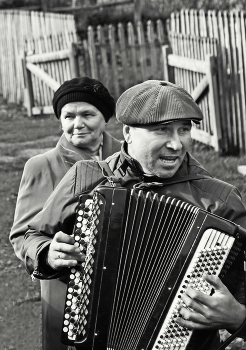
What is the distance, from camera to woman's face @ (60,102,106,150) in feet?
14.0

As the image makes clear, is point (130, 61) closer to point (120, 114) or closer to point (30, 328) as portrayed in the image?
point (30, 328)

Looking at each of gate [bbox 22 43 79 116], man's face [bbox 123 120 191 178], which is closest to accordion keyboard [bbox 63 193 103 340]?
man's face [bbox 123 120 191 178]

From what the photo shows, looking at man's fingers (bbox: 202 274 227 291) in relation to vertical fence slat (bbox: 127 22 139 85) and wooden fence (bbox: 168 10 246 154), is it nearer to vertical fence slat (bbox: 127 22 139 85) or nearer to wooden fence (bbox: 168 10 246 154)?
wooden fence (bbox: 168 10 246 154)

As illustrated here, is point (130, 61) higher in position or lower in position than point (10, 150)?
higher

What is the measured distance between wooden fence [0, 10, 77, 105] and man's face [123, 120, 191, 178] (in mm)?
9471

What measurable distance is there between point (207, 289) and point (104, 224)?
1.63ft

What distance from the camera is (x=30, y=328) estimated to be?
5.65 metres

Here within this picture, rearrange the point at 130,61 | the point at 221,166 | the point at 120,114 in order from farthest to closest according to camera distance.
→ 1. the point at 130,61
2. the point at 221,166
3. the point at 120,114

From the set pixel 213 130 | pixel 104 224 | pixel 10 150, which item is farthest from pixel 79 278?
pixel 10 150

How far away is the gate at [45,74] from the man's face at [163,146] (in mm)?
9269

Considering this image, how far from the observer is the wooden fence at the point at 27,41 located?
42.4 feet

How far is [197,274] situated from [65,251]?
54 cm

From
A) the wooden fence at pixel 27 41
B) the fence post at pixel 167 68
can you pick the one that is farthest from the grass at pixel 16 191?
the fence post at pixel 167 68

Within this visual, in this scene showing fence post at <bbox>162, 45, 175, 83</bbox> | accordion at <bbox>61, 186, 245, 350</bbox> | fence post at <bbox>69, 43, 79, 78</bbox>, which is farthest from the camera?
fence post at <bbox>69, 43, 79, 78</bbox>
